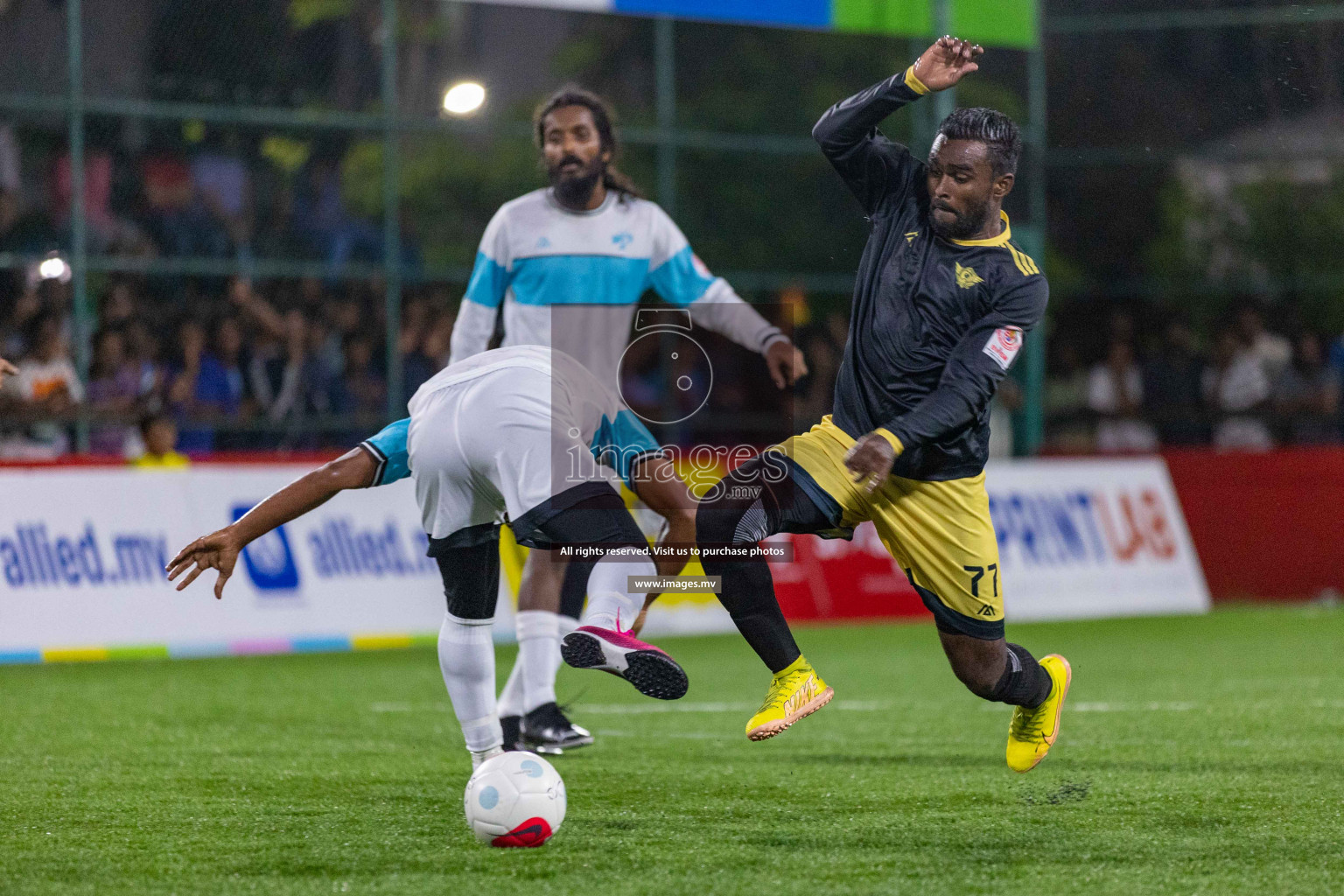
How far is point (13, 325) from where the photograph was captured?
12.5 metres

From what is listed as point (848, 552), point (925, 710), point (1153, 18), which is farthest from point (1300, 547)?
point (925, 710)

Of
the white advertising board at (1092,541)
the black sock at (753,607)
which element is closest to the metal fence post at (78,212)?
the white advertising board at (1092,541)

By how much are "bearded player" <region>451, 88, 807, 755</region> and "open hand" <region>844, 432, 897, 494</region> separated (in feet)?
5.90

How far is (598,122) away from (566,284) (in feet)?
2.22

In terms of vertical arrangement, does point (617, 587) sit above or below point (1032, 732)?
above

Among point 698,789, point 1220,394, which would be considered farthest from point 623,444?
point 1220,394

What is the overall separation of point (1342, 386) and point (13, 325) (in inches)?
460

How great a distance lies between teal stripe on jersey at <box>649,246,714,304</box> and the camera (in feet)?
22.8

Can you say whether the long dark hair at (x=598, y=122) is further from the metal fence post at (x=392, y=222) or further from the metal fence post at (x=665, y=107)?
the metal fence post at (x=665, y=107)

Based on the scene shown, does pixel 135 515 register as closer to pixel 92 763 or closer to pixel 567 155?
pixel 92 763

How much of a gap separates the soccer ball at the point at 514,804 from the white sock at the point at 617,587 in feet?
2.28

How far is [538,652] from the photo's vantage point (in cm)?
691

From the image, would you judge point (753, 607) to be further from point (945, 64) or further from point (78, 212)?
point (78, 212)

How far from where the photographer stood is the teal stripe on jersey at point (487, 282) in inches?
268
